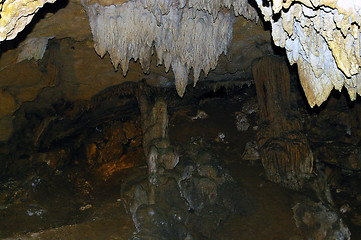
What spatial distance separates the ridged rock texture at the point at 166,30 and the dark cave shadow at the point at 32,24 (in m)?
0.41

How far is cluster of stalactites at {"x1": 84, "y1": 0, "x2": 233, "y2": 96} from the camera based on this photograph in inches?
249

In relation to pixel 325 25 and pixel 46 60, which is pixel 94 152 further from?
pixel 325 25

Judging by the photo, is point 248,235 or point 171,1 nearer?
point 171,1

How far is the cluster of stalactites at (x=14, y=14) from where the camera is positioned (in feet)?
10.8

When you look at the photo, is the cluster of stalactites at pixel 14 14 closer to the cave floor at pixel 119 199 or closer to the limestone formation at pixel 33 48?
the limestone formation at pixel 33 48

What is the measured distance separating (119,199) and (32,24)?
4319 mm

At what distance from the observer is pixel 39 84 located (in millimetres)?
8602

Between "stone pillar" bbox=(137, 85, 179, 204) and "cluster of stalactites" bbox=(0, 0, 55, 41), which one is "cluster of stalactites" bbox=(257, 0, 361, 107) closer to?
"cluster of stalactites" bbox=(0, 0, 55, 41)

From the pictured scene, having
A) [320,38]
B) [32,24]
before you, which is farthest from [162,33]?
[320,38]

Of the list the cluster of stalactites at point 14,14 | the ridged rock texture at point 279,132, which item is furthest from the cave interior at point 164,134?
the cluster of stalactites at point 14,14

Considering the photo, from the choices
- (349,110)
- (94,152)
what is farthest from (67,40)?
(349,110)

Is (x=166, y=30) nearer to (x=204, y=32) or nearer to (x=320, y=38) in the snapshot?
(x=204, y=32)

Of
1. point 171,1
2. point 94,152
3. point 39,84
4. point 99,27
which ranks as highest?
point 171,1

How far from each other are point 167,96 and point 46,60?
168 inches
